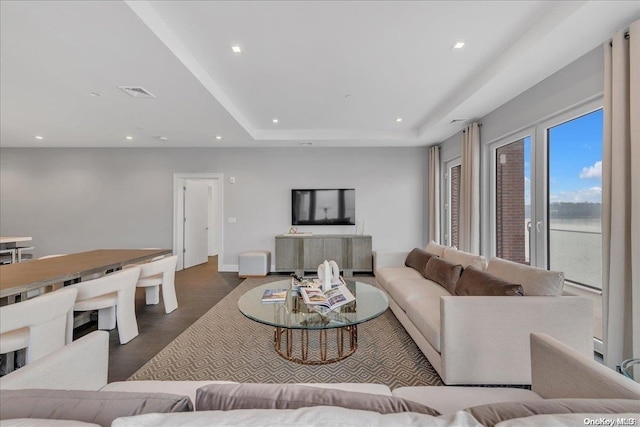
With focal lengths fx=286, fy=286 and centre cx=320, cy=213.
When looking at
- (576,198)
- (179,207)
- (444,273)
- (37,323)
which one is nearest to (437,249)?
(444,273)

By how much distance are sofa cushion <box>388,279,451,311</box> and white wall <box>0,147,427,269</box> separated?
2774mm

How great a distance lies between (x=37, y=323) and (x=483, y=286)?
3.08 m

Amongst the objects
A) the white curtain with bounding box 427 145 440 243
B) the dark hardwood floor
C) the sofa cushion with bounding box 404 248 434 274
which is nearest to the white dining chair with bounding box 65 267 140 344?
the dark hardwood floor

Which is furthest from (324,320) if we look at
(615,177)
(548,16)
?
(548,16)

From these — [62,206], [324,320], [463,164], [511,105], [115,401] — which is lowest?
[324,320]

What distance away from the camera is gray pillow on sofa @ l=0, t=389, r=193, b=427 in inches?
30.1

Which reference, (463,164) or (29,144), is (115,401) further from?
(29,144)

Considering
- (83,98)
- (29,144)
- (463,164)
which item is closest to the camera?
(83,98)

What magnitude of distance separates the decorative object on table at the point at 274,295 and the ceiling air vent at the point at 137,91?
8.61ft

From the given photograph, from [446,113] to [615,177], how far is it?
2.27m

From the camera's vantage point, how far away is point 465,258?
10.2ft

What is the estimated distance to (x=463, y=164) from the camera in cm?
447

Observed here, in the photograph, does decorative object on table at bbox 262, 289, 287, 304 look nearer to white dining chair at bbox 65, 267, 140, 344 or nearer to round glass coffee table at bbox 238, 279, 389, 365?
round glass coffee table at bbox 238, 279, 389, 365

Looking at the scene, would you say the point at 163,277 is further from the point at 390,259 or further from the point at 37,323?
the point at 390,259
